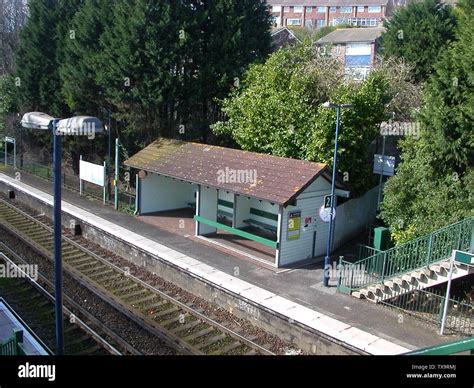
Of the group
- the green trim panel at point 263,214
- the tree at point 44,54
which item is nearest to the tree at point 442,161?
the green trim panel at point 263,214

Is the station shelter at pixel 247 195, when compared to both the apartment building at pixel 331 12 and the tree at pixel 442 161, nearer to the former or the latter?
the tree at pixel 442 161

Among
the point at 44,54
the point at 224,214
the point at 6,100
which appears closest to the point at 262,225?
the point at 224,214

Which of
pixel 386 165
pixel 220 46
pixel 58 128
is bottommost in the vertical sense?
pixel 386 165

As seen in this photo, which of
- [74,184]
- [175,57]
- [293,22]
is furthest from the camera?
[293,22]

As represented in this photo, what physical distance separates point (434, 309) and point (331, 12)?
241 ft

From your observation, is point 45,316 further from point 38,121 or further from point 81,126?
point 81,126

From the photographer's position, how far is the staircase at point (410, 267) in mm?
12555

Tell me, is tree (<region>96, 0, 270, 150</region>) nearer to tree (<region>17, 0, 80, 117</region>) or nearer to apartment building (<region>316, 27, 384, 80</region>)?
tree (<region>17, 0, 80, 117</region>)

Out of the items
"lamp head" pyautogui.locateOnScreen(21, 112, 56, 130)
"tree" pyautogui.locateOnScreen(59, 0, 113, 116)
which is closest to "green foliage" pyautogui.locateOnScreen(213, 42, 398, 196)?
"tree" pyautogui.locateOnScreen(59, 0, 113, 116)

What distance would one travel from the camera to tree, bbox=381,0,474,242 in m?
14.1

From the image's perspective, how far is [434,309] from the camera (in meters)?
12.6

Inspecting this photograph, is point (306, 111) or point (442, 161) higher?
point (306, 111)

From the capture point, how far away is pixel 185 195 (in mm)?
23625
